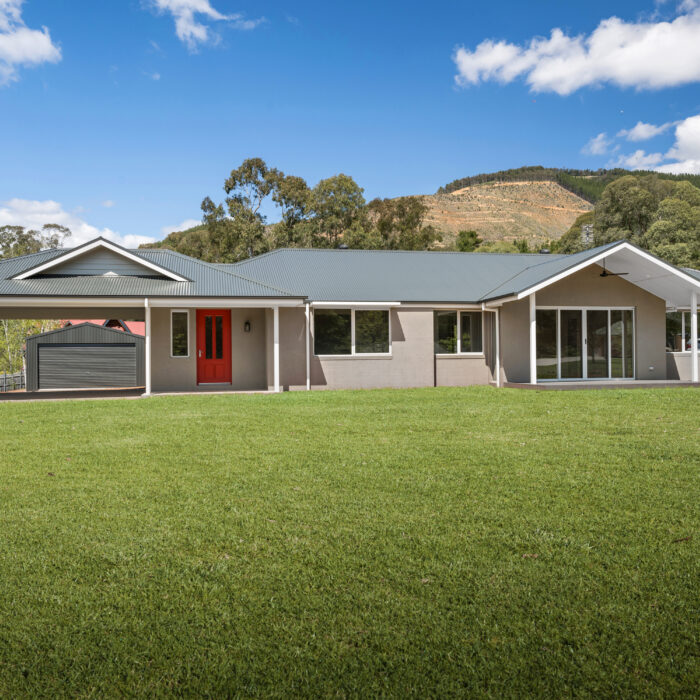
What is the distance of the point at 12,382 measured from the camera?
23.5 metres

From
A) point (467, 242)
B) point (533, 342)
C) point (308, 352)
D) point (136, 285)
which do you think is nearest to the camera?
point (136, 285)

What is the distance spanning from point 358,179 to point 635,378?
31220 millimetres

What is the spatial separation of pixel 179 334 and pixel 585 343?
13.1 metres

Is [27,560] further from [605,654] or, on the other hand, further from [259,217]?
[259,217]

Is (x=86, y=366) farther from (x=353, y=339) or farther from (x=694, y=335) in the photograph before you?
(x=694, y=335)

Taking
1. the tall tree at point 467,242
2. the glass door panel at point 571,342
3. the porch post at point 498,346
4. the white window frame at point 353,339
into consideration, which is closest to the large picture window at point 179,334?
the white window frame at point 353,339

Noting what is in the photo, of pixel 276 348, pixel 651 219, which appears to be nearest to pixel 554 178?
pixel 651 219

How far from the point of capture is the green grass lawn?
250 centimetres

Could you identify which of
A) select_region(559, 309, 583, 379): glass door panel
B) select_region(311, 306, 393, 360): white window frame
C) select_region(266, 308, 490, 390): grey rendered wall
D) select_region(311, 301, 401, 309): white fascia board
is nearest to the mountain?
select_region(559, 309, 583, 379): glass door panel

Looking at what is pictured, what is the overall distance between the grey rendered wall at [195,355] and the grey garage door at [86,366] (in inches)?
256

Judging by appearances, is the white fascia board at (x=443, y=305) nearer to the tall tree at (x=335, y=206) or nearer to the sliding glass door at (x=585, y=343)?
the sliding glass door at (x=585, y=343)

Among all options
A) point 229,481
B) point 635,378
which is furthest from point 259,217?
point 229,481

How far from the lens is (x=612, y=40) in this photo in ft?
76.6

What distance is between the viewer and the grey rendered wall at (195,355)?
56.0 ft
